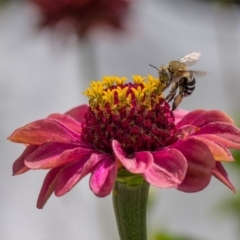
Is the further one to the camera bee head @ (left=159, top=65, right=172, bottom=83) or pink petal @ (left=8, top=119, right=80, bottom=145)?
bee head @ (left=159, top=65, right=172, bottom=83)

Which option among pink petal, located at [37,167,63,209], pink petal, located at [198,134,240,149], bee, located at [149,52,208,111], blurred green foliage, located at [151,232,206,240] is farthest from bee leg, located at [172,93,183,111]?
blurred green foliage, located at [151,232,206,240]

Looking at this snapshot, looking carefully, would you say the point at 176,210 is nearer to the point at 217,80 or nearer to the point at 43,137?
the point at 217,80

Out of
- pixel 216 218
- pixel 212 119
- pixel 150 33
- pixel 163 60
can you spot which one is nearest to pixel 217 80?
pixel 163 60

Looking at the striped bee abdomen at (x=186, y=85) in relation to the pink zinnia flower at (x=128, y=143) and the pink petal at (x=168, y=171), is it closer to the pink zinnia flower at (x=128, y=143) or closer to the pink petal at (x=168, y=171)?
the pink zinnia flower at (x=128, y=143)

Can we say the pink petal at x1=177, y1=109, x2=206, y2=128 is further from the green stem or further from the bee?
the green stem

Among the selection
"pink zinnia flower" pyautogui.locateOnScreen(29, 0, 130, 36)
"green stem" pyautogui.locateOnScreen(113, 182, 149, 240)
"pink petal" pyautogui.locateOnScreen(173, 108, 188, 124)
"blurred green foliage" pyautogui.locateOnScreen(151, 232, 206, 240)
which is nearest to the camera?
"green stem" pyautogui.locateOnScreen(113, 182, 149, 240)

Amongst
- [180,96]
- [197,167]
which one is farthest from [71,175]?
[180,96]

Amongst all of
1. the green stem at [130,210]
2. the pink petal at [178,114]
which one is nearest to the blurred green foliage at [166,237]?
the pink petal at [178,114]
